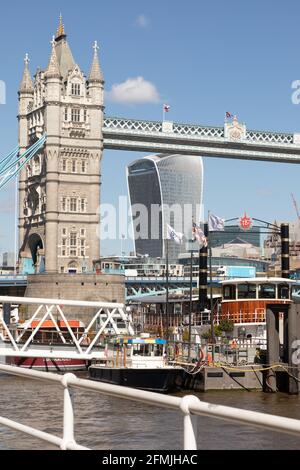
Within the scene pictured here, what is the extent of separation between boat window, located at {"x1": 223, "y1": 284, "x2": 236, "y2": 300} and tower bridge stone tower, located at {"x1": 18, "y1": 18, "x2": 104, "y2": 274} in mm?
59342

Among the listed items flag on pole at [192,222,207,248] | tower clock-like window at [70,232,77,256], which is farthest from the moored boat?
tower clock-like window at [70,232,77,256]

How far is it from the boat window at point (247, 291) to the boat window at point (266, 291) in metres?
0.28

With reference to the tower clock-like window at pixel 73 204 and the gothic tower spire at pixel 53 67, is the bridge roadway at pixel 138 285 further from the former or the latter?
the gothic tower spire at pixel 53 67

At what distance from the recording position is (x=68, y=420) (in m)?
6.93

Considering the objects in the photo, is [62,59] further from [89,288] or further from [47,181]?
[89,288]

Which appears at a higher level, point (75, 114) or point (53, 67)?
point (53, 67)

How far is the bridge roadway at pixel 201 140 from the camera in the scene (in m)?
106

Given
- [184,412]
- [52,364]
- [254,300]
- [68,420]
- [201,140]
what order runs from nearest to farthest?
[184,412] → [68,420] → [254,300] → [52,364] → [201,140]

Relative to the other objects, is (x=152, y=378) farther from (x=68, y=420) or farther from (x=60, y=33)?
(x=60, y=33)

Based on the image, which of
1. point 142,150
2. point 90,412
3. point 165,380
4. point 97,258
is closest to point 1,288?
point 97,258

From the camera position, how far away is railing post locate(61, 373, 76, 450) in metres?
6.88

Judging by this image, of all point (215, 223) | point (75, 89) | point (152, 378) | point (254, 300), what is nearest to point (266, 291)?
point (254, 300)

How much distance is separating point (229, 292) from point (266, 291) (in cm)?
189
